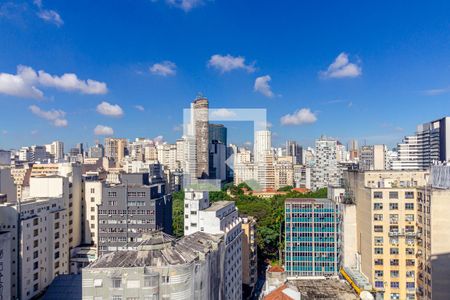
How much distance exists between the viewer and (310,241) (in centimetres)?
1375

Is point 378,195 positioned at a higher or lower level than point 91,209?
higher

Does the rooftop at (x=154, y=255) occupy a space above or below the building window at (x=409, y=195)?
below

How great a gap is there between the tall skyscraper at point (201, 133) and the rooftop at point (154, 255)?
8160 mm

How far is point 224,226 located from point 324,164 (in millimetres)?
25203

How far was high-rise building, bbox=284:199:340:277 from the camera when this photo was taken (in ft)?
44.9

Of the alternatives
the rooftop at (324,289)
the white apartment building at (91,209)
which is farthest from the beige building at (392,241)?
the white apartment building at (91,209)

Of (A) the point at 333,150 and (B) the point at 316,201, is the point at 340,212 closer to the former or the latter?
(B) the point at 316,201

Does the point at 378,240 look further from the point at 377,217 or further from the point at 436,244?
the point at 436,244

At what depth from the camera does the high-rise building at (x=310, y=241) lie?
13.7 metres

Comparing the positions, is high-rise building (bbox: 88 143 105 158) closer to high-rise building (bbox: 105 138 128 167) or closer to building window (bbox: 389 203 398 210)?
high-rise building (bbox: 105 138 128 167)

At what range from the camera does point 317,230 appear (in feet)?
45.1

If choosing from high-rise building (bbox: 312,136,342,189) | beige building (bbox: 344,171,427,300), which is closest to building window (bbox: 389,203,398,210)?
beige building (bbox: 344,171,427,300)

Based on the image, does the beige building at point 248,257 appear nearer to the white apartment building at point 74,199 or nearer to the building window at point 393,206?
the building window at point 393,206

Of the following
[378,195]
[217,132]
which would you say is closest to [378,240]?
[378,195]
